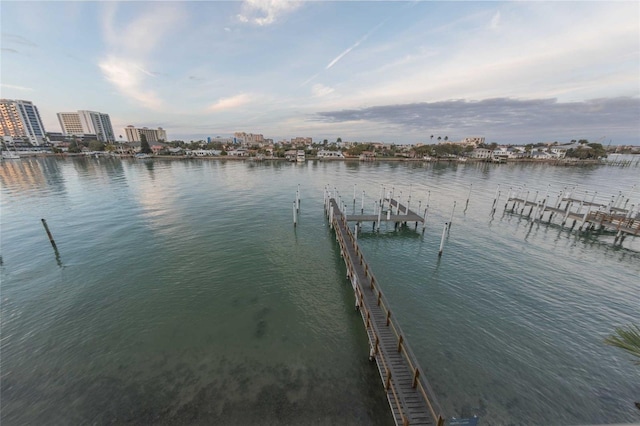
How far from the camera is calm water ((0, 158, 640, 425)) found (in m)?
12.6

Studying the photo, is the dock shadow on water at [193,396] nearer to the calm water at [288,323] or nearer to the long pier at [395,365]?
the calm water at [288,323]

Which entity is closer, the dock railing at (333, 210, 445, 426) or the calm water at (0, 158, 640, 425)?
the dock railing at (333, 210, 445, 426)

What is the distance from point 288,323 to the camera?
58.7 feet

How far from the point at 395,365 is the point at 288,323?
8.25 metres

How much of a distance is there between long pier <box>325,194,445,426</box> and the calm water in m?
1.34

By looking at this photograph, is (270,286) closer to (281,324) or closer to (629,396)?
(281,324)

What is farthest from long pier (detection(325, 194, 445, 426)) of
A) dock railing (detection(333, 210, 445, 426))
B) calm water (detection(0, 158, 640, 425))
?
calm water (detection(0, 158, 640, 425))

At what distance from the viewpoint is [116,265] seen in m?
25.1

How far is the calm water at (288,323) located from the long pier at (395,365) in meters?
1.34

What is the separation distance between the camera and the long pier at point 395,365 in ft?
34.5

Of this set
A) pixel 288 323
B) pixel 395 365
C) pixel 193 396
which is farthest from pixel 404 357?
pixel 193 396

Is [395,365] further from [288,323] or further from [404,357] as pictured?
[288,323]

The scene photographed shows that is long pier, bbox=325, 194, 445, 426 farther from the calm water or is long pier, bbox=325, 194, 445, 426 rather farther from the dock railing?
the calm water

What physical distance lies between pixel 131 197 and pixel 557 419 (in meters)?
68.2
